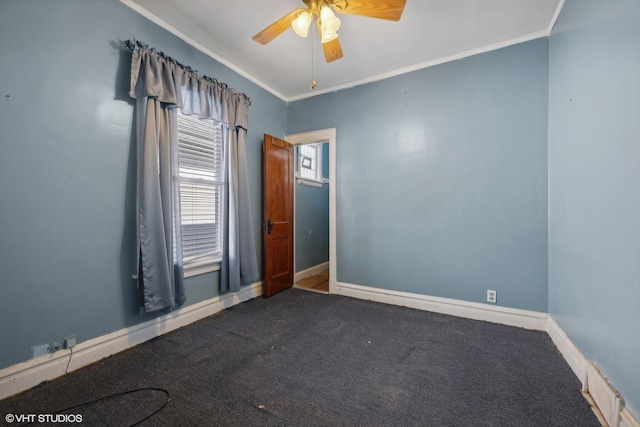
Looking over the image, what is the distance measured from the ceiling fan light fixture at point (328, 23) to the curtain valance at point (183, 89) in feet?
4.23

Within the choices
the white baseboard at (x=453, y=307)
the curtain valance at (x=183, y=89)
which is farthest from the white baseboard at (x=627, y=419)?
the curtain valance at (x=183, y=89)

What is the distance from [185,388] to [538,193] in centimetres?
311

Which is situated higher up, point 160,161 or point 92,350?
point 160,161

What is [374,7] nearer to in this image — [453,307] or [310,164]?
[453,307]

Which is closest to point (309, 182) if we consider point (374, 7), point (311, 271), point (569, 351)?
point (311, 271)

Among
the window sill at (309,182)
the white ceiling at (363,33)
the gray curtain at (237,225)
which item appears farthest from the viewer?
the window sill at (309,182)

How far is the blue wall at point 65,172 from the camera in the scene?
1434 millimetres

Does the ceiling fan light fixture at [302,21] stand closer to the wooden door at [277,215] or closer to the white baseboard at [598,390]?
the wooden door at [277,215]

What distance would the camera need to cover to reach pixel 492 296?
7.93ft

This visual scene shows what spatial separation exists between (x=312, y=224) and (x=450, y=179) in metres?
2.25

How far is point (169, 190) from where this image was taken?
6.62 feet

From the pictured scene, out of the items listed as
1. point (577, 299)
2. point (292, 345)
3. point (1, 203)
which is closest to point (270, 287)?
point (292, 345)

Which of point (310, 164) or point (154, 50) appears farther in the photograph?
point (310, 164)

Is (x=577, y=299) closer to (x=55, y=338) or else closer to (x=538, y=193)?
(x=538, y=193)
